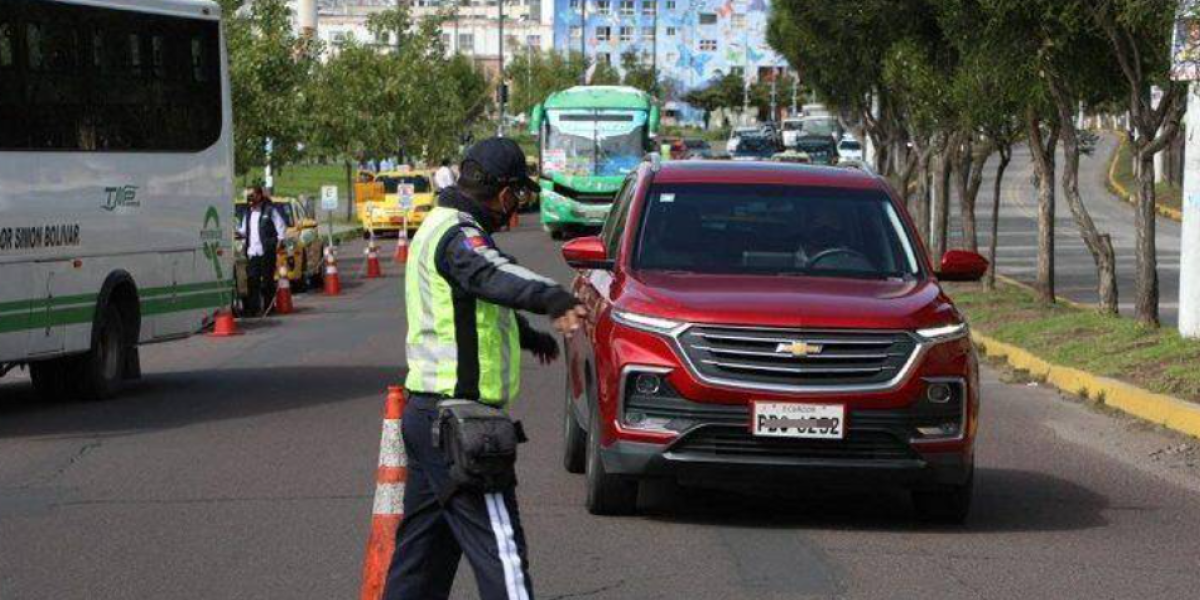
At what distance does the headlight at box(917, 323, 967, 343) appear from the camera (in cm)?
1039

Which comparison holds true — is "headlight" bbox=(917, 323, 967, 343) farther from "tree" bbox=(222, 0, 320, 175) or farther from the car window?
"tree" bbox=(222, 0, 320, 175)

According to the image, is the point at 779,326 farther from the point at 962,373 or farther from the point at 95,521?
the point at 95,521

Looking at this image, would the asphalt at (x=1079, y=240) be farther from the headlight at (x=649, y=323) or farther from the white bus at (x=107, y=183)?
the headlight at (x=649, y=323)

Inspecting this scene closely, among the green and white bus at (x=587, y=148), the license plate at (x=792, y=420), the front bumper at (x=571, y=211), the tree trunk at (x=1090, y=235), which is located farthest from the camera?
the green and white bus at (x=587, y=148)

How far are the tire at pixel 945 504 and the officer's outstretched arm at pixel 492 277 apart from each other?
4699 mm

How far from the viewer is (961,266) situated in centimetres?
1141

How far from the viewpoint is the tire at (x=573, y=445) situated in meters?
12.2

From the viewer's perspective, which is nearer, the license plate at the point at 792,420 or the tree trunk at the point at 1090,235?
the license plate at the point at 792,420

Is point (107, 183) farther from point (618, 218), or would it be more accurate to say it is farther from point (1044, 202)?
point (1044, 202)

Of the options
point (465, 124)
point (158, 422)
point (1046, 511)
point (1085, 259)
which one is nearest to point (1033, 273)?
point (1085, 259)

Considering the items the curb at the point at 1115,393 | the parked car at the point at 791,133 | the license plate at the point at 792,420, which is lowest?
the parked car at the point at 791,133

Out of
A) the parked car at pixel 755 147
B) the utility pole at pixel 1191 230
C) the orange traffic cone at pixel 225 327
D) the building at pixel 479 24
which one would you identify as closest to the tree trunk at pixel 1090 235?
the utility pole at pixel 1191 230

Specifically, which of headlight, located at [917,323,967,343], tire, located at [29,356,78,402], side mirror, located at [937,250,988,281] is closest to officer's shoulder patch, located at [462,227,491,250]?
headlight, located at [917,323,967,343]

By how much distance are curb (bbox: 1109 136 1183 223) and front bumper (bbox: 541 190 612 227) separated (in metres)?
12.5
